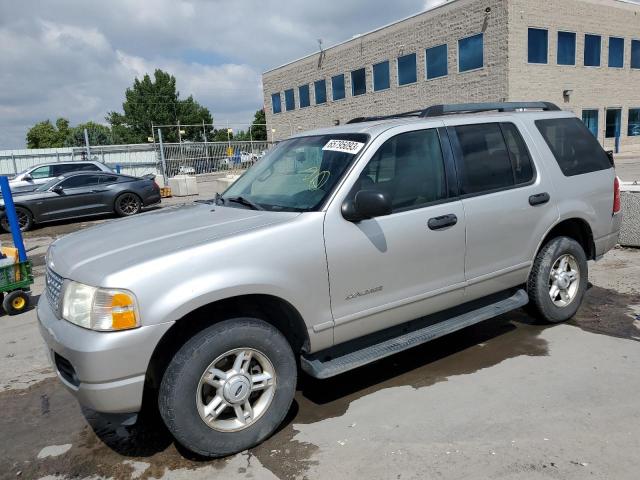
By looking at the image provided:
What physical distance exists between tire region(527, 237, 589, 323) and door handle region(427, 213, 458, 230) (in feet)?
4.02

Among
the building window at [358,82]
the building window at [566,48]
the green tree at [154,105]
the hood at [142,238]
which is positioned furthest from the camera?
the green tree at [154,105]

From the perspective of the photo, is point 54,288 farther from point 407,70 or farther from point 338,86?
point 338,86

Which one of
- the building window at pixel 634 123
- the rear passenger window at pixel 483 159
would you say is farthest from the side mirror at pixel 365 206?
the building window at pixel 634 123

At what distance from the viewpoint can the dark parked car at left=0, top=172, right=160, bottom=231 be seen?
43.8 feet

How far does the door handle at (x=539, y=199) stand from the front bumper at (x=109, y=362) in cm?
301

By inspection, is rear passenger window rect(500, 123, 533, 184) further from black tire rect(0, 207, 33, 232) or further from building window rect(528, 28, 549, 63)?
building window rect(528, 28, 549, 63)

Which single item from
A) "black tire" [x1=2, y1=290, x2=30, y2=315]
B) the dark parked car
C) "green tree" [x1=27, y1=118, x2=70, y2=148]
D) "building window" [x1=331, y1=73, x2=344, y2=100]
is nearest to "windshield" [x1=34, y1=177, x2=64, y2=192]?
the dark parked car

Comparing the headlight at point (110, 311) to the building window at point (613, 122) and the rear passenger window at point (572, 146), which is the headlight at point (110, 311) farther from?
the building window at point (613, 122)

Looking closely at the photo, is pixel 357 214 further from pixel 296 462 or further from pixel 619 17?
pixel 619 17

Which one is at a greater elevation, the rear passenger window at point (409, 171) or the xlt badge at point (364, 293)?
the rear passenger window at point (409, 171)

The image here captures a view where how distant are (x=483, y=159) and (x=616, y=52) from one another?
1220 inches

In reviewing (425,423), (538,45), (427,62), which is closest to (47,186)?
(425,423)

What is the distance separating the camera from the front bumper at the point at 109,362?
251 centimetres

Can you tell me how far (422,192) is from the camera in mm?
3617
